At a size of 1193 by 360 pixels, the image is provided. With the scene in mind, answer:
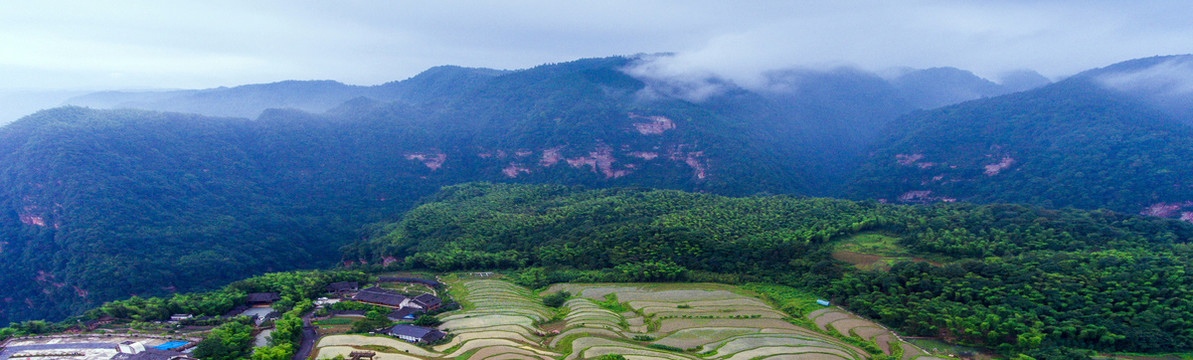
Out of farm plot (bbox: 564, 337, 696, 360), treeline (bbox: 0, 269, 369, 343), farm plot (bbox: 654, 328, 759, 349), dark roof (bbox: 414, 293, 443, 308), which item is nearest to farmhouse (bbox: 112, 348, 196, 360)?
treeline (bbox: 0, 269, 369, 343)

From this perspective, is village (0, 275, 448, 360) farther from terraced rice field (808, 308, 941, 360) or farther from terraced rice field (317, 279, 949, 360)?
terraced rice field (808, 308, 941, 360)

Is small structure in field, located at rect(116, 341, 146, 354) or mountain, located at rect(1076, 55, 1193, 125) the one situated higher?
mountain, located at rect(1076, 55, 1193, 125)

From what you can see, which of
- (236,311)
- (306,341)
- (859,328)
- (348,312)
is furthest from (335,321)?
(859,328)

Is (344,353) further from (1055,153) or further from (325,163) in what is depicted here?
(1055,153)

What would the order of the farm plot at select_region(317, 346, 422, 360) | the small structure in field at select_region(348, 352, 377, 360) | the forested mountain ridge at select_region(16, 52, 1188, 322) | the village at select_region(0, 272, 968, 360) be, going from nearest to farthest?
1. the small structure in field at select_region(348, 352, 377, 360)
2. the farm plot at select_region(317, 346, 422, 360)
3. the village at select_region(0, 272, 968, 360)
4. the forested mountain ridge at select_region(16, 52, 1188, 322)

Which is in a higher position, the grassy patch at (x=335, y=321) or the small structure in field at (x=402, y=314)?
the grassy patch at (x=335, y=321)

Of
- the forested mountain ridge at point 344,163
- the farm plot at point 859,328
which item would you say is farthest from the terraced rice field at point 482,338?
the forested mountain ridge at point 344,163

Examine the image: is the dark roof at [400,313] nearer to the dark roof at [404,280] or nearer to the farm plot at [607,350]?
the dark roof at [404,280]
